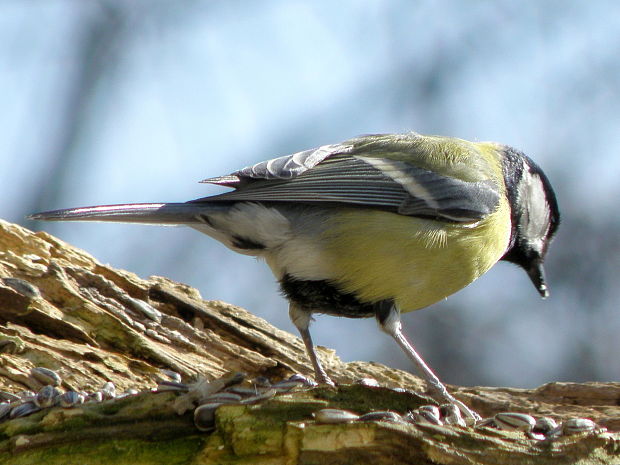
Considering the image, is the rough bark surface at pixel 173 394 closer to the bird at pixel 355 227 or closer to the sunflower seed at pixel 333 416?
the sunflower seed at pixel 333 416

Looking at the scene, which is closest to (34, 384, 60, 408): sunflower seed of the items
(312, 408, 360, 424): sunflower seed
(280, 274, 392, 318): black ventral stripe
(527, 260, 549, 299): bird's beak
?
(312, 408, 360, 424): sunflower seed

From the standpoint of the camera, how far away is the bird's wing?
356 centimetres

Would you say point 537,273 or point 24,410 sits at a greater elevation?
point 24,410

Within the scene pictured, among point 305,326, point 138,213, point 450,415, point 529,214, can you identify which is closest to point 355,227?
point 305,326

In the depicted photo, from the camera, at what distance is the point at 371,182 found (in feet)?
12.2

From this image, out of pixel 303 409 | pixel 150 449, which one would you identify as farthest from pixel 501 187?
pixel 150 449

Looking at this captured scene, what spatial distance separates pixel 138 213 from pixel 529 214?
203 cm

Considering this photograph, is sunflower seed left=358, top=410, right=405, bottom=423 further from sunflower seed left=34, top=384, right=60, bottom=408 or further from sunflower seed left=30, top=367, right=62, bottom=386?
Answer: sunflower seed left=30, top=367, right=62, bottom=386

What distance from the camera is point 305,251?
354 centimetres

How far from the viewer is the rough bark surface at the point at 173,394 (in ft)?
6.95

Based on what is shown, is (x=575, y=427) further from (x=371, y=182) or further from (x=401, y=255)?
(x=371, y=182)

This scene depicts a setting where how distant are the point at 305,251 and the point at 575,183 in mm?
4254

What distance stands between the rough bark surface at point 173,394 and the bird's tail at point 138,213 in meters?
0.46

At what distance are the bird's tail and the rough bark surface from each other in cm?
46
